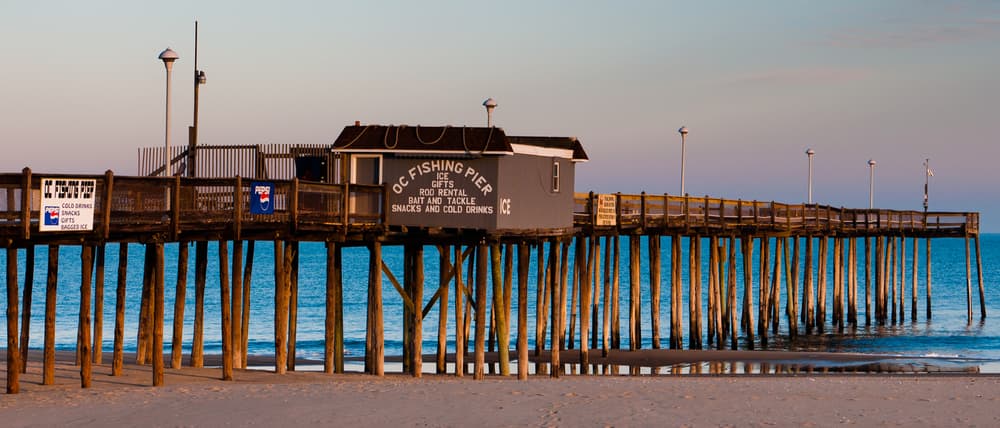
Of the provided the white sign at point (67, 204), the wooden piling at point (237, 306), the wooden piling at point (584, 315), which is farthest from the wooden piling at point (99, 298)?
the wooden piling at point (584, 315)

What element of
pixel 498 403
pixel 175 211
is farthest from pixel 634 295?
pixel 175 211

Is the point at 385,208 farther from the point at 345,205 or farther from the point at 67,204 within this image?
the point at 67,204

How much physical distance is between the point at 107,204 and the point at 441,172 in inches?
342

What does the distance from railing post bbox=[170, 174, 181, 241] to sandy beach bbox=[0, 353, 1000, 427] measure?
297 centimetres

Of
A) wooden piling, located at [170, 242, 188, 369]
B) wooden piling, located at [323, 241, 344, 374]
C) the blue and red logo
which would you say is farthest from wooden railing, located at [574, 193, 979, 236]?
the blue and red logo

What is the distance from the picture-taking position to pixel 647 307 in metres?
73.9

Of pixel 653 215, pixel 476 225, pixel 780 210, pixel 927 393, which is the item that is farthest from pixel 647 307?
pixel 927 393

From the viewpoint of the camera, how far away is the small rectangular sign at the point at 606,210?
Result: 35.8 meters

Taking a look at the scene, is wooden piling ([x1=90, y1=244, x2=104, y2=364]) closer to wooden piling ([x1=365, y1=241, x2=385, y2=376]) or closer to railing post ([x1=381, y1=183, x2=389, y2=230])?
wooden piling ([x1=365, y1=241, x2=385, y2=376])

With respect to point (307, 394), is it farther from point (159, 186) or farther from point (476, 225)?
point (476, 225)

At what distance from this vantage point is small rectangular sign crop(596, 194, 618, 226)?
3584 centimetres

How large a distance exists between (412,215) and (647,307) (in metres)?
46.3

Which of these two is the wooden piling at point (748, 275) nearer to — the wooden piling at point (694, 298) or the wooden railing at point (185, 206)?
the wooden piling at point (694, 298)

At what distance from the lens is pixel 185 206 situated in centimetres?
2483
